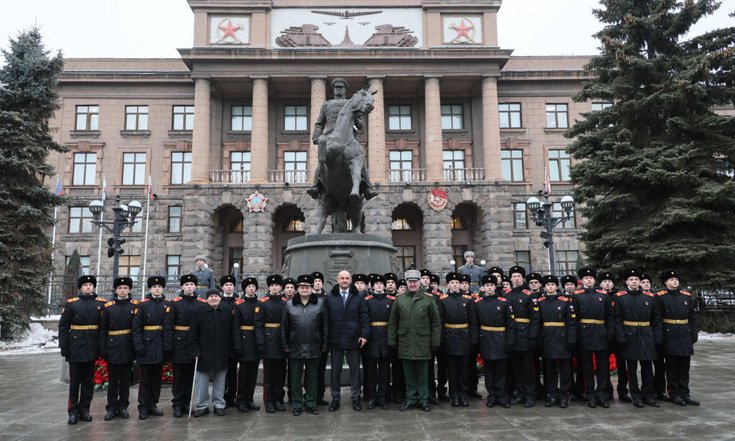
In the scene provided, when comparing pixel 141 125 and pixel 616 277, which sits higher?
pixel 141 125

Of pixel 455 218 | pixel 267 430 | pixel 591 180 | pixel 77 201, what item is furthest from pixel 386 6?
pixel 267 430

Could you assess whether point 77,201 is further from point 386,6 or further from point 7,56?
point 386,6

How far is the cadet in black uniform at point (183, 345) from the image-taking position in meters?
7.98

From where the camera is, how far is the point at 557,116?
4284cm

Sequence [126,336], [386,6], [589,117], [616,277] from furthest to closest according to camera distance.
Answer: [386,6]
[589,117]
[616,277]
[126,336]

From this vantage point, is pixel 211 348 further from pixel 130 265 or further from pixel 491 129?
pixel 130 265

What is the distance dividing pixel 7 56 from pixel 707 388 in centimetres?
2627

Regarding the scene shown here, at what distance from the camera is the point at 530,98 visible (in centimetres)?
4269

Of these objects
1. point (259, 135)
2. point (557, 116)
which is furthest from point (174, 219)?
point (557, 116)

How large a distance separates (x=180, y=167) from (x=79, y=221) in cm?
866

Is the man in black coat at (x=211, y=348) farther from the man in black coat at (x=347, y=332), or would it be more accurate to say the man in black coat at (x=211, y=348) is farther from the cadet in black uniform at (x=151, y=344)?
the man in black coat at (x=347, y=332)

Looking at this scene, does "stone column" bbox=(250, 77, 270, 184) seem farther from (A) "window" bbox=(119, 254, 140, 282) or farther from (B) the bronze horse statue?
(B) the bronze horse statue

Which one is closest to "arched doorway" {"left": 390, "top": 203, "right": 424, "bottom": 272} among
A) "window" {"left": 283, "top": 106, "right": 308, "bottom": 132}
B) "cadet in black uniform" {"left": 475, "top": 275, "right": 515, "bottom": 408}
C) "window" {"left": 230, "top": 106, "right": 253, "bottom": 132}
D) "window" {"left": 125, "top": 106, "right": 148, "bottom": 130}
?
"window" {"left": 283, "top": 106, "right": 308, "bottom": 132}

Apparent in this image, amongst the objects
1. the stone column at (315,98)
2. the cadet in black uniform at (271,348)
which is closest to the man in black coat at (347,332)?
the cadet in black uniform at (271,348)
